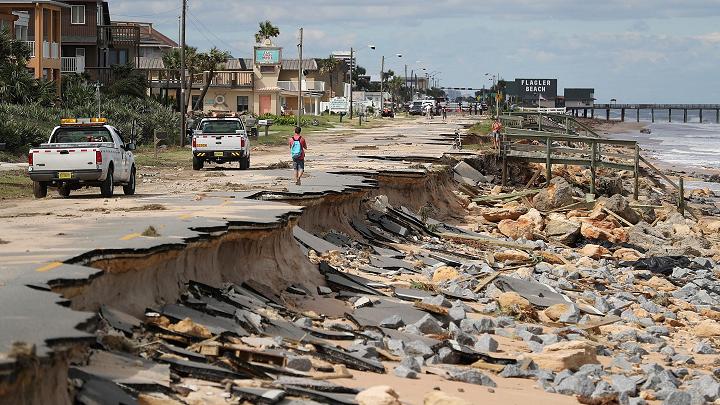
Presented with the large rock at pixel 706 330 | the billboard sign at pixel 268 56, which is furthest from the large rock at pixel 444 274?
the billboard sign at pixel 268 56

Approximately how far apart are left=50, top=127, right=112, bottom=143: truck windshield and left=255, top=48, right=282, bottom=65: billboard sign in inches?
3595

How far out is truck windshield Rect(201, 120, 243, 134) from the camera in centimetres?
3784

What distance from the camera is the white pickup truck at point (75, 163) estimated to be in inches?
953

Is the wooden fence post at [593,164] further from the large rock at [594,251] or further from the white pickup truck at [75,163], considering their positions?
the white pickup truck at [75,163]

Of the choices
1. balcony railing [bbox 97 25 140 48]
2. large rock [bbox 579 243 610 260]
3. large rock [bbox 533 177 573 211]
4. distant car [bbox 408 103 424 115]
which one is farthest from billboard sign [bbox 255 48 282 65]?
large rock [bbox 579 243 610 260]

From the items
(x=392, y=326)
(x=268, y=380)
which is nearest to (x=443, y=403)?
(x=268, y=380)

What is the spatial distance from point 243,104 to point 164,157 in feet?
223

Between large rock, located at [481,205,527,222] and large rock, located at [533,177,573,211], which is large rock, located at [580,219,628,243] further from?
large rock, located at [533,177,573,211]

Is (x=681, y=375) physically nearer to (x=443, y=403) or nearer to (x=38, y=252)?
(x=443, y=403)

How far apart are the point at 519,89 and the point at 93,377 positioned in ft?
616

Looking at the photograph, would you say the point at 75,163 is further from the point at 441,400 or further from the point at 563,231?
the point at 441,400

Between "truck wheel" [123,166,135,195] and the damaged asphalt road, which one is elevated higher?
"truck wheel" [123,166,135,195]

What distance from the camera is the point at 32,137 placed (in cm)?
4112

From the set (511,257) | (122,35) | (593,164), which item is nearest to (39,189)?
(511,257)
